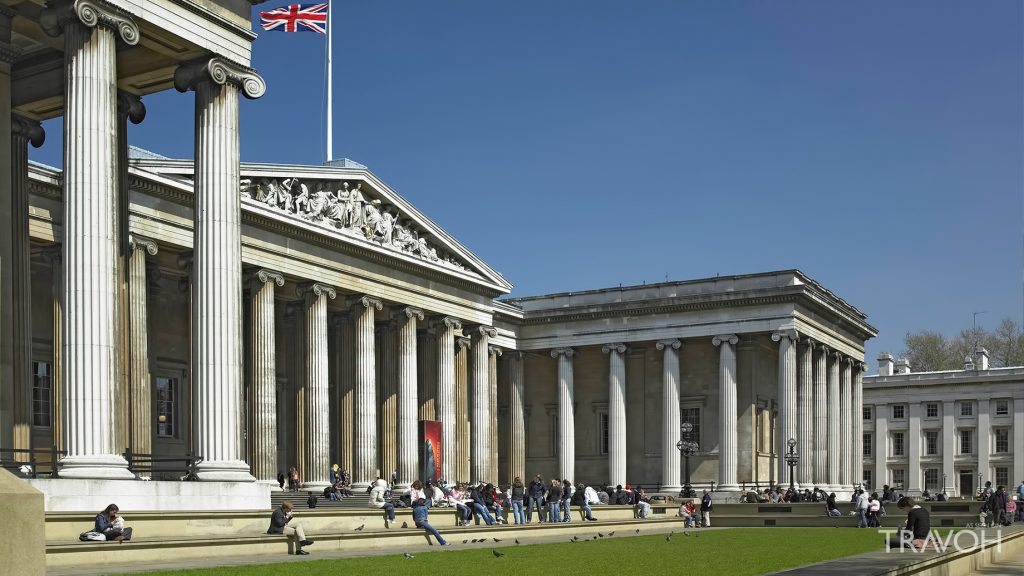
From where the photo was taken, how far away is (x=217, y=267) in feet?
94.6

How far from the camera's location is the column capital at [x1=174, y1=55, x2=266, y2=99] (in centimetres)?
2897

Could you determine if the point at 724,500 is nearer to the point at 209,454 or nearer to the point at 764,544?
the point at 764,544

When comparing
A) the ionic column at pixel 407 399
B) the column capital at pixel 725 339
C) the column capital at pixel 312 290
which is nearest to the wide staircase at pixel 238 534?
the column capital at pixel 312 290

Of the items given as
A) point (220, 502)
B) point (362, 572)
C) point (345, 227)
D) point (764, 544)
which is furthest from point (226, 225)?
point (345, 227)

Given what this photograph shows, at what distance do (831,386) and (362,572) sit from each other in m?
58.5

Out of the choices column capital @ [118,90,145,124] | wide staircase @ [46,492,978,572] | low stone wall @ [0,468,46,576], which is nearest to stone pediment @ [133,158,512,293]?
column capital @ [118,90,145,124]

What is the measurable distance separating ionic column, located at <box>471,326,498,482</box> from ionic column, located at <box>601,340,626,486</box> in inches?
371

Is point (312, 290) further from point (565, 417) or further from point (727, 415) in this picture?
point (727, 415)

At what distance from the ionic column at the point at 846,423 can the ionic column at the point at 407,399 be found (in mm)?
31176

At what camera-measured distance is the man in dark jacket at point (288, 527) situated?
25016mm

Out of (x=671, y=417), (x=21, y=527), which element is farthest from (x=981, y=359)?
(x=21, y=527)

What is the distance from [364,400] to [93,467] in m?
30.8

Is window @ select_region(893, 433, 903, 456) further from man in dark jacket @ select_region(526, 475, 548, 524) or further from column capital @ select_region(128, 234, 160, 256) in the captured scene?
column capital @ select_region(128, 234, 160, 256)

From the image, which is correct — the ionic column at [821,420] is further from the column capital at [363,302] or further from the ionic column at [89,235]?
the ionic column at [89,235]
